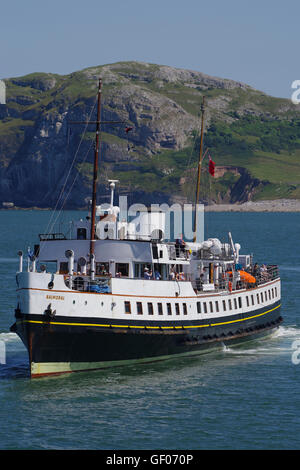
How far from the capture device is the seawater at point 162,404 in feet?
116

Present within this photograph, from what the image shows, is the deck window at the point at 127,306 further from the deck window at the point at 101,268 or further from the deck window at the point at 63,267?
the deck window at the point at 63,267

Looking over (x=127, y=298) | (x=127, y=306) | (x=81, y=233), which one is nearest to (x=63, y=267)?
(x=81, y=233)

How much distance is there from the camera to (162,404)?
40.3 m

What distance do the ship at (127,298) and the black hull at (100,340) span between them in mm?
56

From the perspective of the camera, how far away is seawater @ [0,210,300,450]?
116ft

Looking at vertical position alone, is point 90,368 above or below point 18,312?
below

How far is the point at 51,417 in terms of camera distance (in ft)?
124

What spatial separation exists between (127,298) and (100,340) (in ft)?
Answer: 9.51

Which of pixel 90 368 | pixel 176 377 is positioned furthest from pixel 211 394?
pixel 90 368

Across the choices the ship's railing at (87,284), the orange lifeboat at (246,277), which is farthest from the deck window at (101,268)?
the orange lifeboat at (246,277)

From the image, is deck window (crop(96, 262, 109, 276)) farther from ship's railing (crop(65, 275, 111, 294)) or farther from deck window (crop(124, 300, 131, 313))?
deck window (crop(124, 300, 131, 313))
